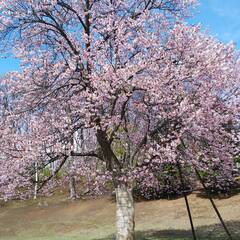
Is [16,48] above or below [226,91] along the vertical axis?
above

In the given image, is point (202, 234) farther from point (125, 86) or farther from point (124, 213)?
point (125, 86)

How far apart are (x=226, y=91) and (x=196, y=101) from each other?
4.41 feet

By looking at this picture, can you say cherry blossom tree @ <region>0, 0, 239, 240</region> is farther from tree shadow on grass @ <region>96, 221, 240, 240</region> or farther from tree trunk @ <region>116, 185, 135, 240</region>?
tree shadow on grass @ <region>96, 221, 240, 240</region>

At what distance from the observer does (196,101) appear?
1377 centimetres

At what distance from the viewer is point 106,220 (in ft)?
99.2

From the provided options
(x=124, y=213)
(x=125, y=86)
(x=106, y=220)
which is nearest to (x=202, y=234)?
(x=124, y=213)

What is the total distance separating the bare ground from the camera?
21266mm

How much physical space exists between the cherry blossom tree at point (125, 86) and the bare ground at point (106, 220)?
186 inches

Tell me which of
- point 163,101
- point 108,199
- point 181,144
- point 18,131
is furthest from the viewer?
point 108,199

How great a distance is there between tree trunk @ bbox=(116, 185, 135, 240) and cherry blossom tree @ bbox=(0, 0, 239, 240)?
30 mm

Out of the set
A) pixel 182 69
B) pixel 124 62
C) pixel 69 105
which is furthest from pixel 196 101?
pixel 69 105

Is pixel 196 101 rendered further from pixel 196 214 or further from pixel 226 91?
pixel 196 214

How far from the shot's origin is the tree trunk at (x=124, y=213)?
49.2 ft

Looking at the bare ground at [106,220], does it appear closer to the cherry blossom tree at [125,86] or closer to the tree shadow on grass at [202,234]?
the tree shadow on grass at [202,234]
